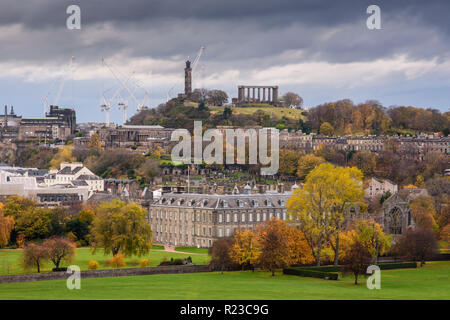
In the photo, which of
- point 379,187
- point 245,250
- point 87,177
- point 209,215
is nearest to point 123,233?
point 245,250

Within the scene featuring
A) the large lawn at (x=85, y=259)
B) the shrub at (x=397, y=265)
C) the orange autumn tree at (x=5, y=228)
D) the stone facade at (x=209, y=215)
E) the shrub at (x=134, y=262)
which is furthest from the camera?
the stone facade at (x=209, y=215)

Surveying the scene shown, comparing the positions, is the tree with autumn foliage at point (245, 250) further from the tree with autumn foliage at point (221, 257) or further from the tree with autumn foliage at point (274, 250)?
the tree with autumn foliage at point (274, 250)

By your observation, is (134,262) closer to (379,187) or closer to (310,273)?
(310,273)

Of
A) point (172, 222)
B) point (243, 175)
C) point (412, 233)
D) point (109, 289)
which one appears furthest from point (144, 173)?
point (109, 289)

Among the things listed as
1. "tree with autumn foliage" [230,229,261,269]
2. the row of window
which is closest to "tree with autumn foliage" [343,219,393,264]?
"tree with autumn foliage" [230,229,261,269]

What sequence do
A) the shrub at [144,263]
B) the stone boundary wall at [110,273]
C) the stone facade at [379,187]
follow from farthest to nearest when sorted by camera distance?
the stone facade at [379,187] < the shrub at [144,263] < the stone boundary wall at [110,273]

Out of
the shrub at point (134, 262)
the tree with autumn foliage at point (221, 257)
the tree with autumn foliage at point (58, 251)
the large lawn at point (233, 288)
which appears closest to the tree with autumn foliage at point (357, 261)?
the large lawn at point (233, 288)
